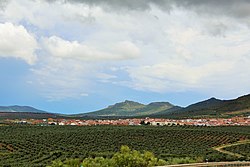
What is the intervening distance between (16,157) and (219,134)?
53.4 meters

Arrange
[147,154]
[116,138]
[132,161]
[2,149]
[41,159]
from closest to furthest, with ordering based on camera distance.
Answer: [132,161] < [147,154] < [41,159] < [2,149] < [116,138]

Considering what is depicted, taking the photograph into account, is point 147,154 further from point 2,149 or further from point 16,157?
point 2,149

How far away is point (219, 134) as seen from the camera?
9694 cm

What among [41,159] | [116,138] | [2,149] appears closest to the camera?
[41,159]

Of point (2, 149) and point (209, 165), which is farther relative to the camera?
point (2, 149)

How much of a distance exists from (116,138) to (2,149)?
2657 cm

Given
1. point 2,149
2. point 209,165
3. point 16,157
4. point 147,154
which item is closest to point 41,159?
point 16,157

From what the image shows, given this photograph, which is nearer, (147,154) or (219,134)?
→ (147,154)

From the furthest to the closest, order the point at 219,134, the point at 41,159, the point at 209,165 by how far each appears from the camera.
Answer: the point at 219,134 → the point at 41,159 → the point at 209,165

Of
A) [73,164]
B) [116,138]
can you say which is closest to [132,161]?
[73,164]

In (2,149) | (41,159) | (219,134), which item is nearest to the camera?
(41,159)

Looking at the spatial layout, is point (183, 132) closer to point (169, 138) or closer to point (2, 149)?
point (169, 138)

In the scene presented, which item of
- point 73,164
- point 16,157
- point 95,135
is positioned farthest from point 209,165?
point 95,135

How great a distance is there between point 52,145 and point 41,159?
2199 centimetres
